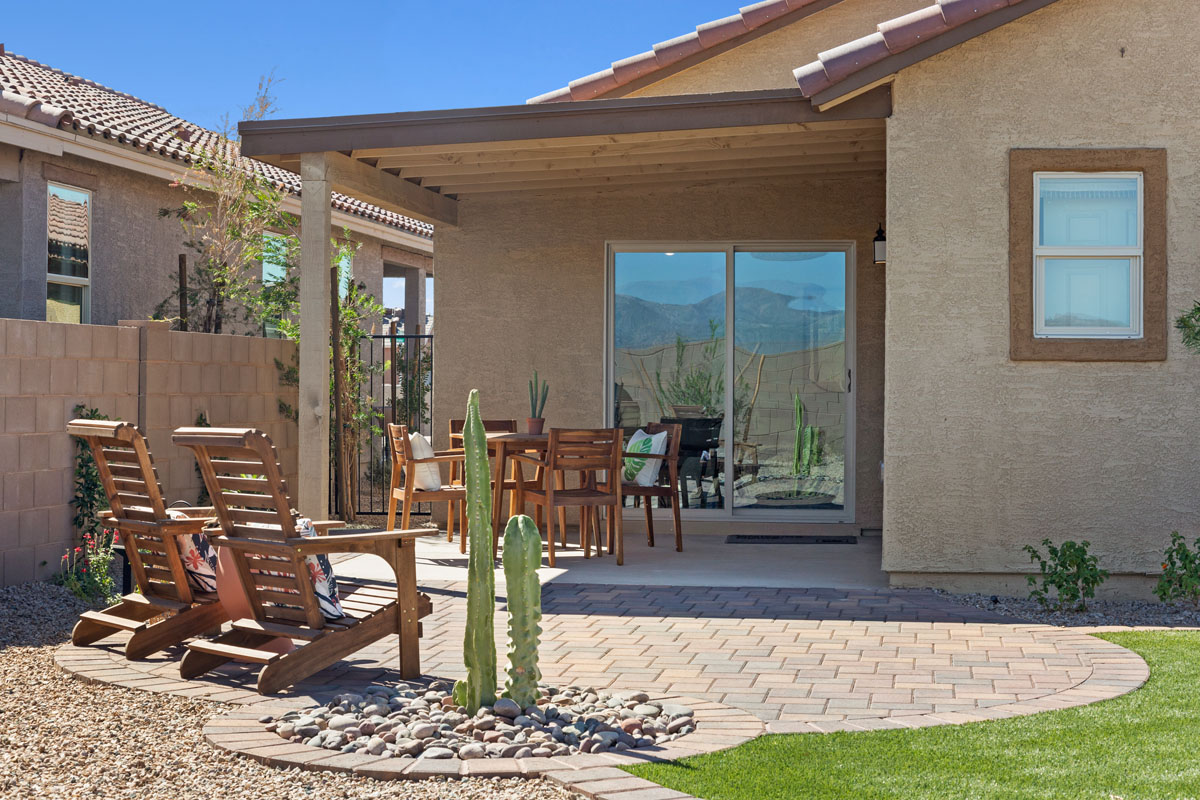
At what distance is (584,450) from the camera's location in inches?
327

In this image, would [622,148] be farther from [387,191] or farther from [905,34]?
[905,34]

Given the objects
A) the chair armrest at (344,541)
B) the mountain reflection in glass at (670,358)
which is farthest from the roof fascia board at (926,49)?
the chair armrest at (344,541)

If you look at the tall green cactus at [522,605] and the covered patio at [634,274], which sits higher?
the covered patio at [634,274]

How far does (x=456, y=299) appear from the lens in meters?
10.5

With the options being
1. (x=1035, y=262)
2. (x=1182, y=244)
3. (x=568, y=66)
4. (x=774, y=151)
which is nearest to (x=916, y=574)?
(x=1035, y=262)

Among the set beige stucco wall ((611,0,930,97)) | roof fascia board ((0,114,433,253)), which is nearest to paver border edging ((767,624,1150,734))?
beige stucco wall ((611,0,930,97))

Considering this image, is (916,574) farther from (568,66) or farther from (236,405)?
(568,66)

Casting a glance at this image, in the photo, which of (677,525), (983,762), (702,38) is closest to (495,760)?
(983,762)

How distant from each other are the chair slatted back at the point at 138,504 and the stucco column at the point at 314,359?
6.72ft

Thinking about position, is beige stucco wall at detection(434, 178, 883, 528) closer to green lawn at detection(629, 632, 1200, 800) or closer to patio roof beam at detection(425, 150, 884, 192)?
patio roof beam at detection(425, 150, 884, 192)

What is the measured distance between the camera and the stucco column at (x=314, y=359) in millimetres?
7688

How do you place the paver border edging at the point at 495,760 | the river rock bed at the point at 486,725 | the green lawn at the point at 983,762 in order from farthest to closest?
the river rock bed at the point at 486,725 < the paver border edging at the point at 495,760 < the green lawn at the point at 983,762

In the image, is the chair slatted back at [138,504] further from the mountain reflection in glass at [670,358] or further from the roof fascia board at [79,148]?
the roof fascia board at [79,148]

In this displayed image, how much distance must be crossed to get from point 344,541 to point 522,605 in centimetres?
91
